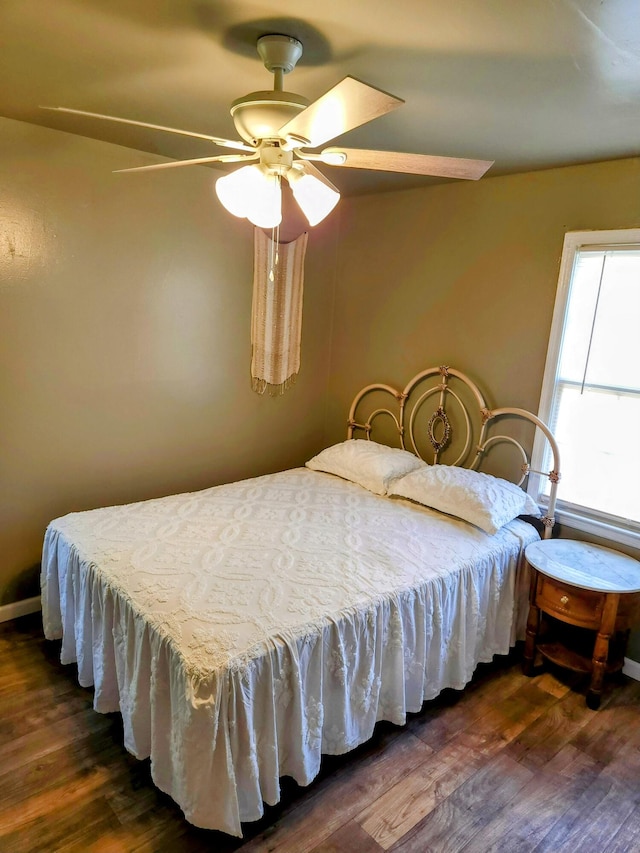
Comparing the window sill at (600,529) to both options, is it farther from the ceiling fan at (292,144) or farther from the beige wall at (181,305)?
the ceiling fan at (292,144)

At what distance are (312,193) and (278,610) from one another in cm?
143

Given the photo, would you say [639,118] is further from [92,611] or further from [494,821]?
[92,611]

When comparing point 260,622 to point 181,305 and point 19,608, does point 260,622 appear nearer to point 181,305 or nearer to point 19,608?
point 19,608

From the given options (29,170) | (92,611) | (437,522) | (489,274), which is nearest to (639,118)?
(489,274)

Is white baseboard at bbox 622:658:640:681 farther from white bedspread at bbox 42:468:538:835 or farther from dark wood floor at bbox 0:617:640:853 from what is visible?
white bedspread at bbox 42:468:538:835

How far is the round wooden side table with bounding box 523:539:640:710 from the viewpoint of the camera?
2291 mm

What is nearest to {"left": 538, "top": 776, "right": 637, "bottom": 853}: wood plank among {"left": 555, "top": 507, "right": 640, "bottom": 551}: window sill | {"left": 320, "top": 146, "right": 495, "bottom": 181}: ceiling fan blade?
{"left": 555, "top": 507, "right": 640, "bottom": 551}: window sill

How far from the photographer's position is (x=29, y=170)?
8.33 feet

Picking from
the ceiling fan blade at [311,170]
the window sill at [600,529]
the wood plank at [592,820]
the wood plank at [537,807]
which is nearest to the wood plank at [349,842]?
the wood plank at [537,807]

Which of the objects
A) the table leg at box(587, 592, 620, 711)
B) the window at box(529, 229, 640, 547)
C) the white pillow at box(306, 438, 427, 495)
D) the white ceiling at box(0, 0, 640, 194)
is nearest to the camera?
the white ceiling at box(0, 0, 640, 194)

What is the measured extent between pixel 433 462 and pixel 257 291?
1.59 m

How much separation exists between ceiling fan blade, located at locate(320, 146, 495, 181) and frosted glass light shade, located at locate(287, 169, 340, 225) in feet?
0.30

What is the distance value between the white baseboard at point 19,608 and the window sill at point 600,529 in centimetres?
287

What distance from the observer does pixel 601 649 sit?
233 centimetres
